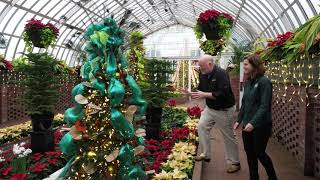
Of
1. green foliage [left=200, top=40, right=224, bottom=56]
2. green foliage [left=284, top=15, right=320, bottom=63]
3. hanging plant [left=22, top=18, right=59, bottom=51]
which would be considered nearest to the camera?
green foliage [left=284, top=15, right=320, bottom=63]

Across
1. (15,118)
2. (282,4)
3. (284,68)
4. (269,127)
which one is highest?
(282,4)

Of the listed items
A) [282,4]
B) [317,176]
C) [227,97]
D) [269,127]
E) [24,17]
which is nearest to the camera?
[269,127]

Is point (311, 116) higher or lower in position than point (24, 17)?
lower

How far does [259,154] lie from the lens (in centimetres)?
299

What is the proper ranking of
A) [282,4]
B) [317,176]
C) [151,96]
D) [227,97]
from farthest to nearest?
[282,4] → [151,96] → [227,97] → [317,176]

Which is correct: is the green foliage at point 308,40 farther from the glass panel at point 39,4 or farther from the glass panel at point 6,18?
the glass panel at point 39,4

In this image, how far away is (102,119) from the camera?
1841 mm

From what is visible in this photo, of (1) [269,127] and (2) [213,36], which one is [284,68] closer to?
(2) [213,36]

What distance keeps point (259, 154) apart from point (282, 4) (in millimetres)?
9913

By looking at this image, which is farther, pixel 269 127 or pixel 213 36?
pixel 213 36

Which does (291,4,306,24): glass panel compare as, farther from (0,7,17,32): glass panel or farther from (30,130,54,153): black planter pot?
(0,7,17,32): glass panel

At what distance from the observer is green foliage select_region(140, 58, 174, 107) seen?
17.1ft

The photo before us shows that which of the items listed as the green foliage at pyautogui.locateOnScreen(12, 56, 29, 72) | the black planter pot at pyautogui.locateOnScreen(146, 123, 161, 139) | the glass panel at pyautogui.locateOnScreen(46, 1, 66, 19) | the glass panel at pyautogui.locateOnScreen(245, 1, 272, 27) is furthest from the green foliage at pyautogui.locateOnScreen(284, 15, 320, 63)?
the glass panel at pyautogui.locateOnScreen(46, 1, 66, 19)

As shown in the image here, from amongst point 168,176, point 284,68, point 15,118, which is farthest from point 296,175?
point 15,118
